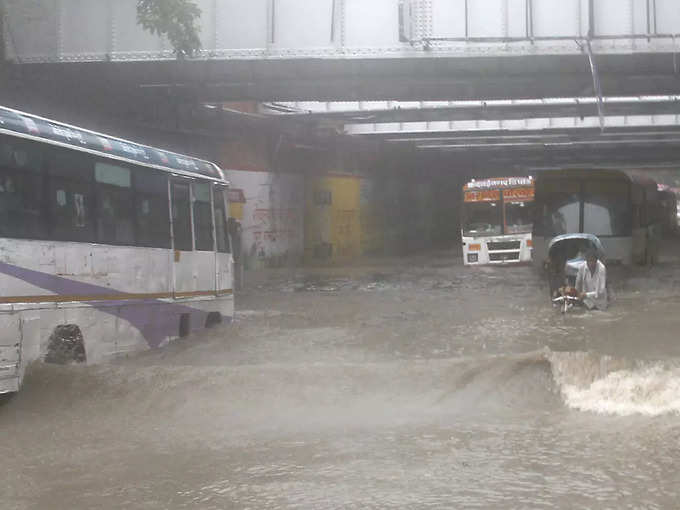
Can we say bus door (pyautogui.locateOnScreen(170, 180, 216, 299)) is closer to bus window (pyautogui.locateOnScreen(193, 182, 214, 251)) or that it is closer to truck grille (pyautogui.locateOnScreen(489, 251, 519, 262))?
bus window (pyautogui.locateOnScreen(193, 182, 214, 251))

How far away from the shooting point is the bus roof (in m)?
10.2

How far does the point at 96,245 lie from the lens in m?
11.6

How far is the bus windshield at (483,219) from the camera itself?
108ft

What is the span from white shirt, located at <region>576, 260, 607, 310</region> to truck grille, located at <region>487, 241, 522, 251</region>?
15.8 metres

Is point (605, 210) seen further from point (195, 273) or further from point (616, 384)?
point (616, 384)

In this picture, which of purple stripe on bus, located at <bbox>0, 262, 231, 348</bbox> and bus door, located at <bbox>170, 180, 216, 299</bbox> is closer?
purple stripe on bus, located at <bbox>0, 262, 231, 348</bbox>

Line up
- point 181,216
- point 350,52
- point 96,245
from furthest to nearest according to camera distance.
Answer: point 350,52 < point 181,216 < point 96,245

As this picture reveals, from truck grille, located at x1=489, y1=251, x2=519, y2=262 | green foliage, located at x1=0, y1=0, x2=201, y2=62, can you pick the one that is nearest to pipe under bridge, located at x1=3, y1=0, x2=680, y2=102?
green foliage, located at x1=0, y1=0, x2=201, y2=62

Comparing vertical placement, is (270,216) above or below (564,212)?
above

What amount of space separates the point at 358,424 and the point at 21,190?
398 cm

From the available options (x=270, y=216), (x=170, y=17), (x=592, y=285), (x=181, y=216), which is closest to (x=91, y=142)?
(x=181, y=216)

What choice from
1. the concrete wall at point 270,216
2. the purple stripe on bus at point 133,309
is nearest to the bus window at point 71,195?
the purple stripe on bus at point 133,309

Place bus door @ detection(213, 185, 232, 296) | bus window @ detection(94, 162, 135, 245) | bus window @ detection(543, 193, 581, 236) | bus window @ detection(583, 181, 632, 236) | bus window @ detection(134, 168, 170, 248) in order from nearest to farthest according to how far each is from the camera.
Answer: bus window @ detection(94, 162, 135, 245)
bus window @ detection(134, 168, 170, 248)
bus door @ detection(213, 185, 232, 296)
bus window @ detection(583, 181, 632, 236)
bus window @ detection(543, 193, 581, 236)

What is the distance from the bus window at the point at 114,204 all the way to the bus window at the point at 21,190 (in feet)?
4.29
